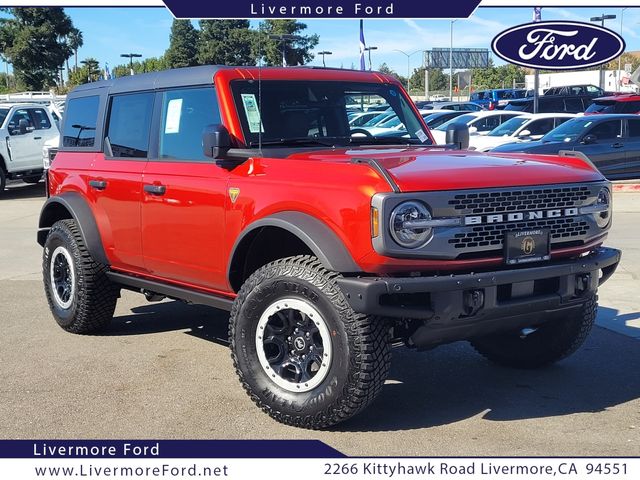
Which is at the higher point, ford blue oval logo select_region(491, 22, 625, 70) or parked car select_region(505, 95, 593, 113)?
ford blue oval logo select_region(491, 22, 625, 70)

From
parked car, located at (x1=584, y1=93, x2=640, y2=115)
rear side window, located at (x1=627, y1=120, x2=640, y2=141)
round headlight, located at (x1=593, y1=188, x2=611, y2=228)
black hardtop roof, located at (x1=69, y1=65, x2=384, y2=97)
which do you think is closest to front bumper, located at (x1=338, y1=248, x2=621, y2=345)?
round headlight, located at (x1=593, y1=188, x2=611, y2=228)

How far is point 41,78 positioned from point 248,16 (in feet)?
117

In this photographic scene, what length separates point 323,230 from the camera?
445 cm

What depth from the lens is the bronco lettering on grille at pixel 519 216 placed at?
443cm

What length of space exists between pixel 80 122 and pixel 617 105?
810 inches

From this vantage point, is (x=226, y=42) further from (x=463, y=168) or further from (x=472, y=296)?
(x=472, y=296)

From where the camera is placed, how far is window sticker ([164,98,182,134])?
19.0 ft

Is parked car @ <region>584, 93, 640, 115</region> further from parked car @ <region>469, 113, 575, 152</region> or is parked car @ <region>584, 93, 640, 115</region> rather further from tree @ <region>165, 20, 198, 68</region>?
tree @ <region>165, 20, 198, 68</region>

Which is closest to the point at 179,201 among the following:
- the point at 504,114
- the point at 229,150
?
the point at 229,150

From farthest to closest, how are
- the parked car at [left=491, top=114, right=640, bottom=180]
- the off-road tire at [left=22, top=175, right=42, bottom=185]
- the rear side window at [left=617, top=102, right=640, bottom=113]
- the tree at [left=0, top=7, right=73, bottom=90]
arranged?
the tree at [left=0, top=7, right=73, bottom=90] → the rear side window at [left=617, top=102, right=640, bottom=113] → the off-road tire at [left=22, top=175, right=42, bottom=185] → the parked car at [left=491, top=114, right=640, bottom=180]

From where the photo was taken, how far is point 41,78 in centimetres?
4006

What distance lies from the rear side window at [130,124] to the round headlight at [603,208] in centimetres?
301

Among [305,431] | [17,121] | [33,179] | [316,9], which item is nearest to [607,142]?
[316,9]

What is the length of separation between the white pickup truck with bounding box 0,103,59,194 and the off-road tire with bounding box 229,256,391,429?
16.0 m
